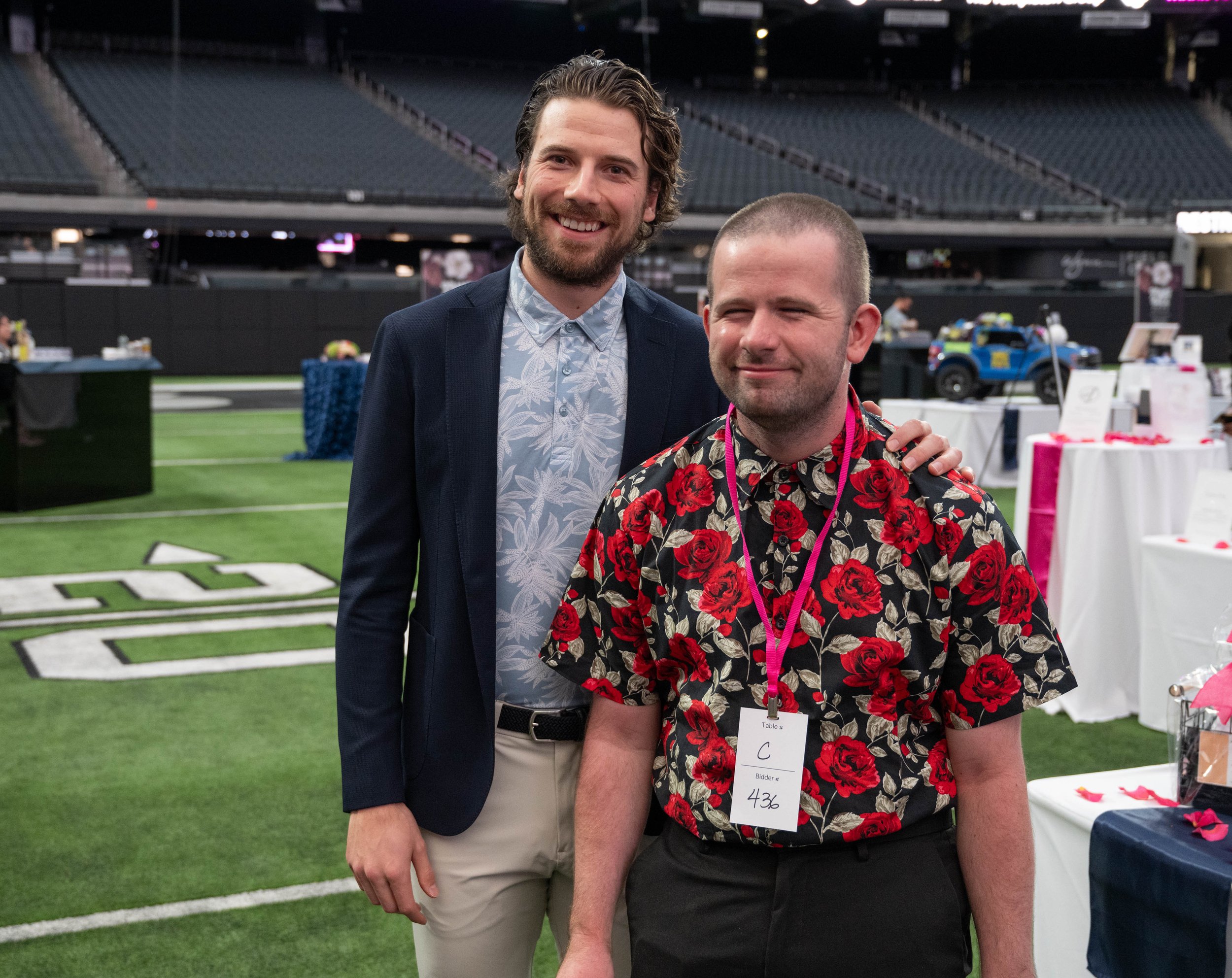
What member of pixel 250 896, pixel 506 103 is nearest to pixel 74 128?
pixel 506 103

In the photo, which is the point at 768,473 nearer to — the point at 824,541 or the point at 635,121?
the point at 824,541

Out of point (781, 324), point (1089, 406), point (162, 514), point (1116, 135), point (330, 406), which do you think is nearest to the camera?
point (781, 324)

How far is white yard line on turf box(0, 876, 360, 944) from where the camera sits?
2877mm

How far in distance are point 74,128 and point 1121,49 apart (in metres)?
27.2

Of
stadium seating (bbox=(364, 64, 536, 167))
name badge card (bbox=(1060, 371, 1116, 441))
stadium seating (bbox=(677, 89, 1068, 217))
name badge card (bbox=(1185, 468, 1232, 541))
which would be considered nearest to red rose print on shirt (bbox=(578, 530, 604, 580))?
name badge card (bbox=(1185, 468, 1232, 541))

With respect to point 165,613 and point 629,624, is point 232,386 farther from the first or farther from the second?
point 629,624

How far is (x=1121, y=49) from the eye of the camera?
3347cm

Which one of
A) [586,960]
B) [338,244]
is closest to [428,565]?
[586,960]

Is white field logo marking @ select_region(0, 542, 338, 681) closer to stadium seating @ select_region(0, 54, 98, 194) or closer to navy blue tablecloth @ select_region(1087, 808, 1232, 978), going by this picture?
navy blue tablecloth @ select_region(1087, 808, 1232, 978)

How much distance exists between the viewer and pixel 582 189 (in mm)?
1611

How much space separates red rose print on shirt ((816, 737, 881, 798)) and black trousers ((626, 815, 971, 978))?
0.24 ft

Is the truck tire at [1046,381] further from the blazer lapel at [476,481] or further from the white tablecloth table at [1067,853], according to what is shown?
the blazer lapel at [476,481]

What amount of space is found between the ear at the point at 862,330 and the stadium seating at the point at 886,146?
90.4 ft

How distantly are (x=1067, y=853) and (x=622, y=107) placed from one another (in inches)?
58.1
